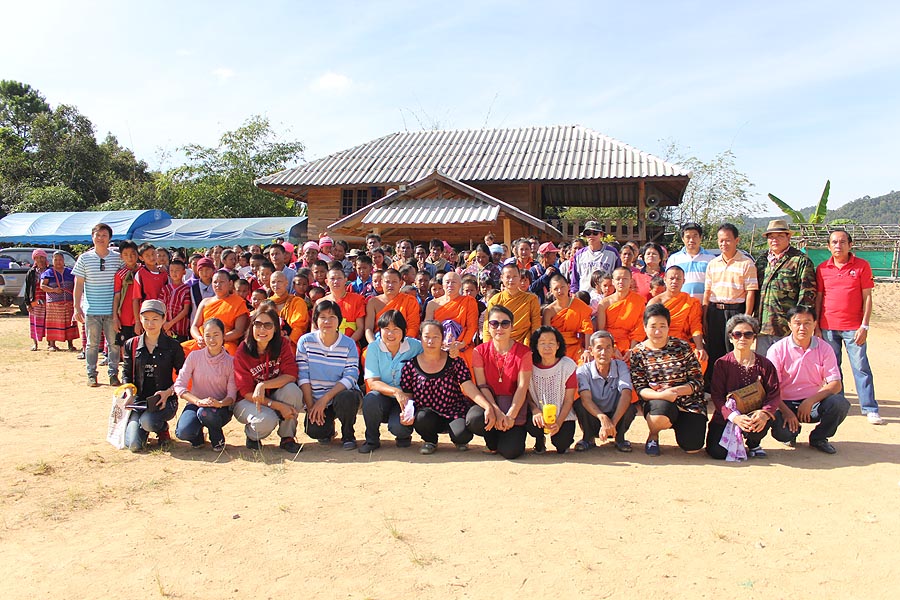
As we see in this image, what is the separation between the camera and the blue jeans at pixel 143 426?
5.02 metres

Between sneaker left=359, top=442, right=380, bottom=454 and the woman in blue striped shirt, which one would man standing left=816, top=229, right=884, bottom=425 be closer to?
sneaker left=359, top=442, right=380, bottom=454

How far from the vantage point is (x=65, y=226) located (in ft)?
79.2

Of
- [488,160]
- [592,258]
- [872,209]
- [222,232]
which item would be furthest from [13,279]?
[872,209]

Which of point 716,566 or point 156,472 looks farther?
point 156,472

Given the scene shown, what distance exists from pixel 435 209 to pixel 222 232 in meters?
12.0

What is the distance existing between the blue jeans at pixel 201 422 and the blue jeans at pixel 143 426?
0.55 feet

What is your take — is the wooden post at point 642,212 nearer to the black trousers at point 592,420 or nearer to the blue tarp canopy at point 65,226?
the black trousers at point 592,420

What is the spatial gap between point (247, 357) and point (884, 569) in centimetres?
442

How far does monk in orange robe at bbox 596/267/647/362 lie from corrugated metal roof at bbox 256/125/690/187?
10.5m

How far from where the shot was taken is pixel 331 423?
17.3 feet

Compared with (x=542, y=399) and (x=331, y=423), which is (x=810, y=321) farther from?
(x=331, y=423)

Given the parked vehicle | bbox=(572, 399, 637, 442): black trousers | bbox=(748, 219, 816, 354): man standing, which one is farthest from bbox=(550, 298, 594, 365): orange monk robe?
the parked vehicle

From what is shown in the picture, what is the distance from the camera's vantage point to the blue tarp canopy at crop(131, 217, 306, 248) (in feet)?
72.4

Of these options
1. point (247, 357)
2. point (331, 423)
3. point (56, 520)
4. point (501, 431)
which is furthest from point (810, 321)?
point (56, 520)
